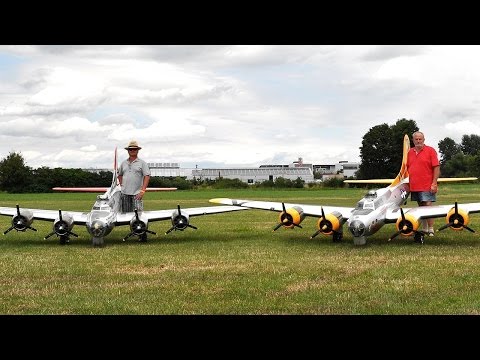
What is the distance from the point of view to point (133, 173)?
17531 millimetres

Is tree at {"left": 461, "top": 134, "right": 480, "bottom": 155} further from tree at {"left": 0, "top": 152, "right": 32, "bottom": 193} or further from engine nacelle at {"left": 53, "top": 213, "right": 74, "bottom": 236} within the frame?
engine nacelle at {"left": 53, "top": 213, "right": 74, "bottom": 236}

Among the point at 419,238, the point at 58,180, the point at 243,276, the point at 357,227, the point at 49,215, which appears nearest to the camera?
the point at 243,276

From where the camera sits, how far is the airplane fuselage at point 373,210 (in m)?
15.7

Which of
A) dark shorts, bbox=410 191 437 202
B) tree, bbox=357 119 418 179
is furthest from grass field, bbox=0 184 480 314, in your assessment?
tree, bbox=357 119 418 179

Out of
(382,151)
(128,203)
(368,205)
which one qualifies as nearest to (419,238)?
(368,205)

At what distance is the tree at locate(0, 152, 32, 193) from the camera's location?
6875 cm

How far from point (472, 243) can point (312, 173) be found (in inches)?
3048

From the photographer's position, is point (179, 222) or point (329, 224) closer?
point (329, 224)

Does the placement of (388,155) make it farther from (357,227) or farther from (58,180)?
(357,227)

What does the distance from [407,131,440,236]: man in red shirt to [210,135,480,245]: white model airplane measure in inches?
23.4

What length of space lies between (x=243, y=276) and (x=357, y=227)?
5.44 metres

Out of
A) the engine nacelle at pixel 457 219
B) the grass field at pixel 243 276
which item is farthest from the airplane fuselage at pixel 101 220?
the engine nacelle at pixel 457 219

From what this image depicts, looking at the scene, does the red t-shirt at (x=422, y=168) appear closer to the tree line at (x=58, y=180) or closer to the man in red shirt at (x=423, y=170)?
the man in red shirt at (x=423, y=170)
